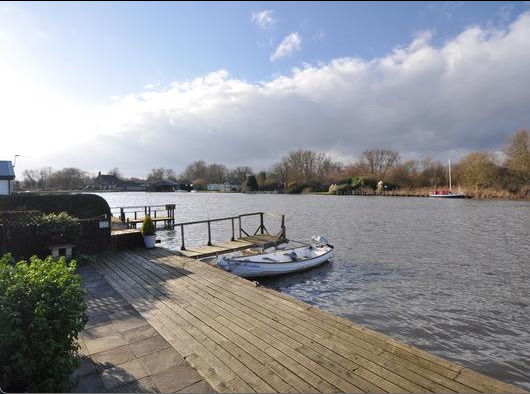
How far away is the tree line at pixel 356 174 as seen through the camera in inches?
2206

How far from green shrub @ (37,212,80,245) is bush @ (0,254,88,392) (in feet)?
24.7

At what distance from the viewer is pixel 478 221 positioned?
2694 centimetres

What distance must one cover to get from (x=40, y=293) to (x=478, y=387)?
445 cm

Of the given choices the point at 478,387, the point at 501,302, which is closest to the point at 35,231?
the point at 478,387

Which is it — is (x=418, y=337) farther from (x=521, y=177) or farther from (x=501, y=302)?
(x=521, y=177)

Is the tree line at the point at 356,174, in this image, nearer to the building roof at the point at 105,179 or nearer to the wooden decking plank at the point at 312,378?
the building roof at the point at 105,179

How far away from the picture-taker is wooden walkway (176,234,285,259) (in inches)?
462

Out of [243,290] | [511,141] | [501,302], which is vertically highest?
[511,141]

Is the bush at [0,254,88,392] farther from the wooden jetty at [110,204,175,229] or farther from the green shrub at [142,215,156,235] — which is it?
the wooden jetty at [110,204,175,229]

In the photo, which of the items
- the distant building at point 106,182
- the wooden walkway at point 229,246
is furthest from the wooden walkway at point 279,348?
the distant building at point 106,182

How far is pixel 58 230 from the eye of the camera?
388 inches

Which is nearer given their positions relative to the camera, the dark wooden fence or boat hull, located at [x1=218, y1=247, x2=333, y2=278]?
the dark wooden fence

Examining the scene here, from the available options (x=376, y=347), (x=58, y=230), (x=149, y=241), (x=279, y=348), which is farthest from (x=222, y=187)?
(x=376, y=347)

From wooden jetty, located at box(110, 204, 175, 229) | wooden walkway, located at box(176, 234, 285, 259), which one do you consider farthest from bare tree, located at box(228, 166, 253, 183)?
Result: wooden walkway, located at box(176, 234, 285, 259)
